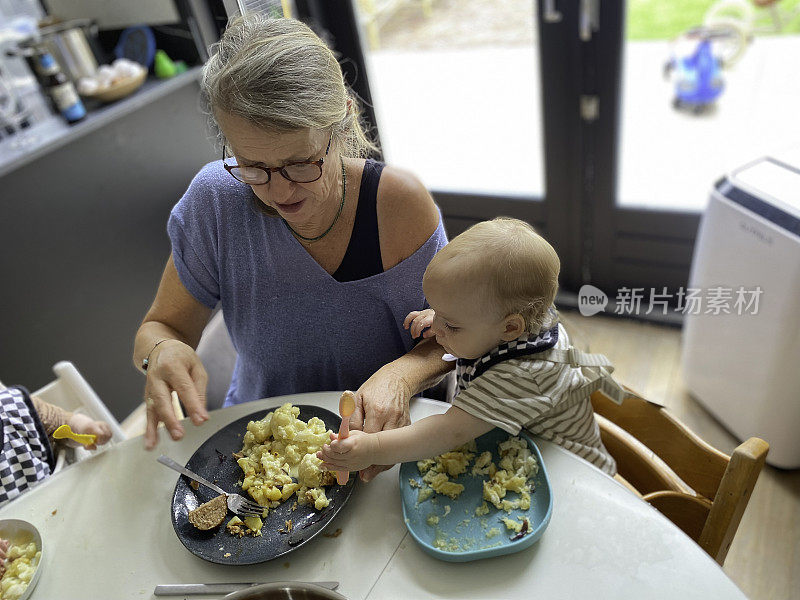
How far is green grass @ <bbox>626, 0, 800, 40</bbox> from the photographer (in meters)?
2.04

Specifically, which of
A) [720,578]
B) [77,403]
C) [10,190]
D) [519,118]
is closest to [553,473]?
[720,578]

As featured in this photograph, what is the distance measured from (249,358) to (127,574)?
49 cm

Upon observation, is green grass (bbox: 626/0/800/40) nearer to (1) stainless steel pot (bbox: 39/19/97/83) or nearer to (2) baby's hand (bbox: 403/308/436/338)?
(2) baby's hand (bbox: 403/308/436/338)

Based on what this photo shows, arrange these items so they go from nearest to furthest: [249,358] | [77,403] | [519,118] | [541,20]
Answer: [249,358], [77,403], [541,20], [519,118]

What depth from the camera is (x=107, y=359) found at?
2.30m

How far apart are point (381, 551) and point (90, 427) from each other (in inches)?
30.0

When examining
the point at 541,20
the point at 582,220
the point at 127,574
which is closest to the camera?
the point at 127,574

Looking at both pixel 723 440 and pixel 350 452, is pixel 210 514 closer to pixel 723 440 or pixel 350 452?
pixel 350 452

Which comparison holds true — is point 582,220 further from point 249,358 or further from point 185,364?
point 185,364

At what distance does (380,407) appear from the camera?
3.22 feet

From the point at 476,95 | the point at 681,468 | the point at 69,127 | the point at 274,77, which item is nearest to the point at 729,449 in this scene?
the point at 681,468

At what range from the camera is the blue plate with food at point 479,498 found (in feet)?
2.76

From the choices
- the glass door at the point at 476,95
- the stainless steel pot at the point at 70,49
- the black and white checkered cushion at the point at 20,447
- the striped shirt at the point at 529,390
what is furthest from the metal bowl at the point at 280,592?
the stainless steel pot at the point at 70,49

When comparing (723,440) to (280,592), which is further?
(723,440)
